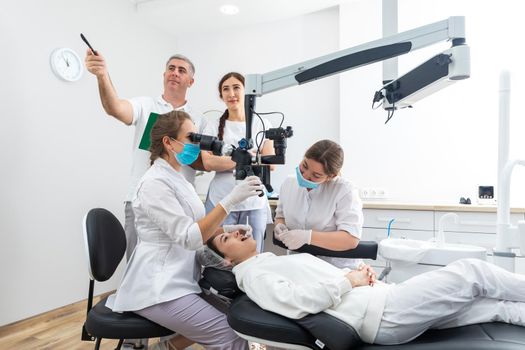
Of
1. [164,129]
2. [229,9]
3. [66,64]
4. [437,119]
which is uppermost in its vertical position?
[229,9]

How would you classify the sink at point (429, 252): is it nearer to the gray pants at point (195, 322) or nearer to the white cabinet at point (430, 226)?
the white cabinet at point (430, 226)

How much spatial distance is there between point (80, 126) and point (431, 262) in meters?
2.47

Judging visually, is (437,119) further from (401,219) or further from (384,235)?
(384,235)

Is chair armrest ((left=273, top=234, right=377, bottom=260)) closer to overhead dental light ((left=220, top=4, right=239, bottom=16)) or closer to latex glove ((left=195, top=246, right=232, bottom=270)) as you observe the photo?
latex glove ((left=195, top=246, right=232, bottom=270))

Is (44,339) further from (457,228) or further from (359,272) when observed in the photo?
(457,228)

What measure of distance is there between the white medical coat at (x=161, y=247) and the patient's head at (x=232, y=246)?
0.13 metres

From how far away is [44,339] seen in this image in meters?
2.17

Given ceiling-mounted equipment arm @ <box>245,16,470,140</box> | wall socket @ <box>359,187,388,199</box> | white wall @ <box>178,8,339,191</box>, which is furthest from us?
white wall @ <box>178,8,339,191</box>

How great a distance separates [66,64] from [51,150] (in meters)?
0.62

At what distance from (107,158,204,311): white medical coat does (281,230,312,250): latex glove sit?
0.43 m

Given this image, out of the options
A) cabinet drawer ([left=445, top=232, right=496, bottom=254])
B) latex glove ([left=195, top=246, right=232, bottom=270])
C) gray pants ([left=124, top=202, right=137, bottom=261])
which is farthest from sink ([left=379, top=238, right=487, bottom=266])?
gray pants ([left=124, top=202, right=137, bottom=261])

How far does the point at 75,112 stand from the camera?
269 cm

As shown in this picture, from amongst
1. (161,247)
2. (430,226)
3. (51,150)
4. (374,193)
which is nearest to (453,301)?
(161,247)

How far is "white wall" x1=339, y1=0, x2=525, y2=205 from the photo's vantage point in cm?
270
